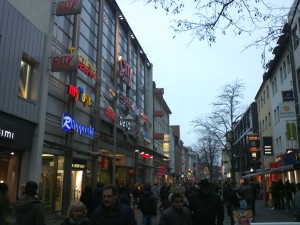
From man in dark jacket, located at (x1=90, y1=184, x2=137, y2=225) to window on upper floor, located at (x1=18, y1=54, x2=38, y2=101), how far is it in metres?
11.2

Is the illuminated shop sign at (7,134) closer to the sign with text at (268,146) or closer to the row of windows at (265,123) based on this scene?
the sign with text at (268,146)

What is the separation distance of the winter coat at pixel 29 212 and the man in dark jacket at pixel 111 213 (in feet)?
4.68

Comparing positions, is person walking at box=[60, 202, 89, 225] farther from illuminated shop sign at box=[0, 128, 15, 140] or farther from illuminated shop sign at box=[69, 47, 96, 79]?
illuminated shop sign at box=[69, 47, 96, 79]

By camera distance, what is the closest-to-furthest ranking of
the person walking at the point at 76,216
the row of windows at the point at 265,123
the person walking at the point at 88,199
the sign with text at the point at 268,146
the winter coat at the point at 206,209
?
the person walking at the point at 76,216
the winter coat at the point at 206,209
the person walking at the point at 88,199
the sign with text at the point at 268,146
the row of windows at the point at 265,123

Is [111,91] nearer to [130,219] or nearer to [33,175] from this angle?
[33,175]

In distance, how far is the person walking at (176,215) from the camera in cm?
593

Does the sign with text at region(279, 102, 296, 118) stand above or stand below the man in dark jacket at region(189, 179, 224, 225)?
above

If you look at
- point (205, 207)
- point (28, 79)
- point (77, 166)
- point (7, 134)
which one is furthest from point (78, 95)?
point (205, 207)

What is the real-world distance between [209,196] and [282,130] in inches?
1096

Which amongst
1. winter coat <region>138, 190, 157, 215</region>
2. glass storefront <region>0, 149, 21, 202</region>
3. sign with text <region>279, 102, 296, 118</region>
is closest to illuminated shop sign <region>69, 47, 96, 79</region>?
glass storefront <region>0, 149, 21, 202</region>

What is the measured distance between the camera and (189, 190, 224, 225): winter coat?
22.2ft

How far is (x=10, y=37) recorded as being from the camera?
13.8 m

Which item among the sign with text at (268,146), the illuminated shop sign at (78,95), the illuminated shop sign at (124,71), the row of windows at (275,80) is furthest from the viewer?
the sign with text at (268,146)

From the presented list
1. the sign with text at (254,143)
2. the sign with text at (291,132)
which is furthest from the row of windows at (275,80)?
the sign with text at (291,132)
